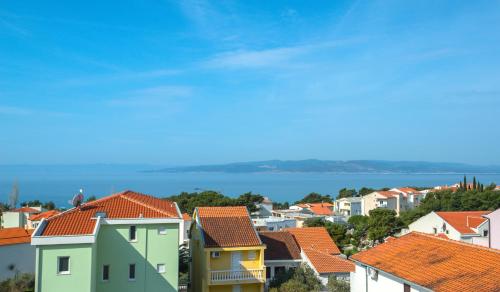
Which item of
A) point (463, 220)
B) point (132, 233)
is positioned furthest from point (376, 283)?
point (463, 220)

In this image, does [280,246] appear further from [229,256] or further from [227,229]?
[229,256]

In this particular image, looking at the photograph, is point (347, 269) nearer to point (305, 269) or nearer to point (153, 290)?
point (305, 269)

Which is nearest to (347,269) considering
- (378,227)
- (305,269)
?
(305,269)

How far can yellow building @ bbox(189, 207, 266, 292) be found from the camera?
2445cm

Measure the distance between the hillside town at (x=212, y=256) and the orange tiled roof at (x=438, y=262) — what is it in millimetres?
37

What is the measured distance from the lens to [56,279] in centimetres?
1745

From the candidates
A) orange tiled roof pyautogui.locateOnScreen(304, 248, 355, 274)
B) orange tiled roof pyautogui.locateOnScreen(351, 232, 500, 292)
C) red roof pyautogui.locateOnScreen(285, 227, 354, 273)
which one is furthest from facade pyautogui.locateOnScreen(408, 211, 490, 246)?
orange tiled roof pyautogui.locateOnScreen(351, 232, 500, 292)

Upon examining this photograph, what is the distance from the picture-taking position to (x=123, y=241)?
824 inches

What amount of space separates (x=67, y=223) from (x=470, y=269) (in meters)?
15.2

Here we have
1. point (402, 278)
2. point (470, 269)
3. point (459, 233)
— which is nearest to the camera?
point (470, 269)

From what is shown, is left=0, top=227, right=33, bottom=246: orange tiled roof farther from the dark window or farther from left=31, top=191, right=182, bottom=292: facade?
the dark window

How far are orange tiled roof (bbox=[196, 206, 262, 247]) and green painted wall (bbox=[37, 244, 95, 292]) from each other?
25.5 feet

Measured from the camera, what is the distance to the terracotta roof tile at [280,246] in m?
27.8

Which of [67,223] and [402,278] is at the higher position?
[67,223]
